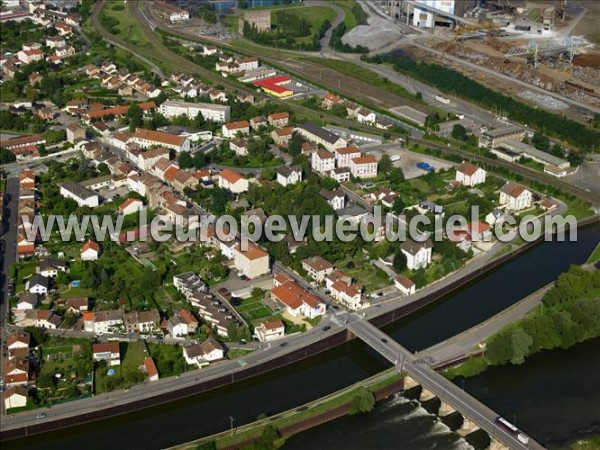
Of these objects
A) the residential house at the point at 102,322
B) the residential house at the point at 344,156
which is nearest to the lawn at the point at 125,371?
the residential house at the point at 102,322

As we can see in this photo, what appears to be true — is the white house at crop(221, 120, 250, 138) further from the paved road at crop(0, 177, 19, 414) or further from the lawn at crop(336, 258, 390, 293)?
the lawn at crop(336, 258, 390, 293)

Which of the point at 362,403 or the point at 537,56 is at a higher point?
the point at 537,56

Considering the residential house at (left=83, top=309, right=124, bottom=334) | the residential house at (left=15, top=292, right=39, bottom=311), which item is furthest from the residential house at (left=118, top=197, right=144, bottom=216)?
the residential house at (left=83, top=309, right=124, bottom=334)

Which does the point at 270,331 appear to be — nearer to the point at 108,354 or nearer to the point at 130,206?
the point at 108,354

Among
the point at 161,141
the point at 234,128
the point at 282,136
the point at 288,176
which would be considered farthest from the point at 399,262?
the point at 234,128

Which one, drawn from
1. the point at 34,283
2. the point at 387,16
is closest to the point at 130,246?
the point at 34,283

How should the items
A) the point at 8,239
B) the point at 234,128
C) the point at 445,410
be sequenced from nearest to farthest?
the point at 445,410 < the point at 8,239 < the point at 234,128

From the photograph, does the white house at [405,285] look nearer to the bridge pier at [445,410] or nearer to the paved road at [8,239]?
the bridge pier at [445,410]
